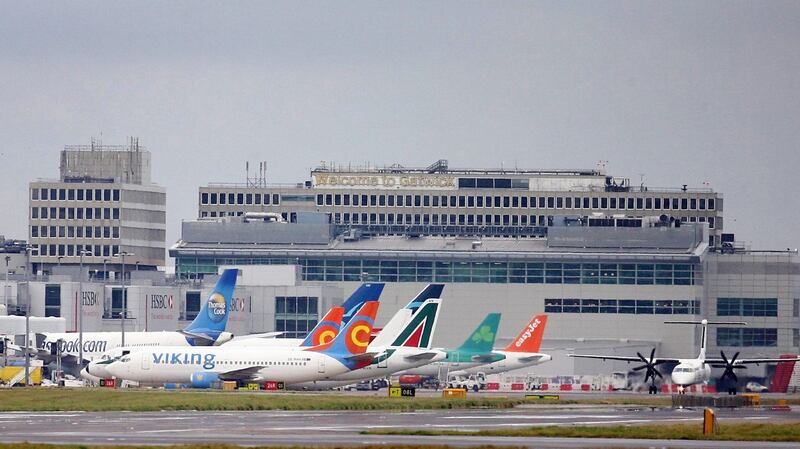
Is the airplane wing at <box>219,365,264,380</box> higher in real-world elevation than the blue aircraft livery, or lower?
lower

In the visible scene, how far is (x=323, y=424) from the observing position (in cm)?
8431

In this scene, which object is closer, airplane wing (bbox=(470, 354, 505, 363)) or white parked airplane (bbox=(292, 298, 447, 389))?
white parked airplane (bbox=(292, 298, 447, 389))

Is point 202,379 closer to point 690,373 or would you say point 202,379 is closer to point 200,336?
point 200,336

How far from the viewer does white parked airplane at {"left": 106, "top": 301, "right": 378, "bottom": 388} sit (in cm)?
12612

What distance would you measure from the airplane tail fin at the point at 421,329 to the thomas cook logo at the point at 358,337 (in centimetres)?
1202

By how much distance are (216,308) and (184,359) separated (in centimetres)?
3522

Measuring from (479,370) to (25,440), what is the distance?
9328 cm

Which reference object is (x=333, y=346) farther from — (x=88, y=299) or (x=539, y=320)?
(x=88, y=299)

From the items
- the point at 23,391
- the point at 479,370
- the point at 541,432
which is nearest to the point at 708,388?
the point at 479,370

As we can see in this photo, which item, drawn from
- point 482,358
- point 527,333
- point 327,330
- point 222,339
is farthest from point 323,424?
point 527,333

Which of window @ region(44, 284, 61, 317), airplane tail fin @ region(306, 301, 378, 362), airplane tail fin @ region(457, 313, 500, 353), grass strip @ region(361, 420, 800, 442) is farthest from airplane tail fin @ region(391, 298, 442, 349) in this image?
window @ region(44, 284, 61, 317)

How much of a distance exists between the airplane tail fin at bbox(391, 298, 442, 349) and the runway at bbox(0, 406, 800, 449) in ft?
93.0

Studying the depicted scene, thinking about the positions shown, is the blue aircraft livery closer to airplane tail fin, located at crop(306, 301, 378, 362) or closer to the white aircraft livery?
airplane tail fin, located at crop(306, 301, 378, 362)

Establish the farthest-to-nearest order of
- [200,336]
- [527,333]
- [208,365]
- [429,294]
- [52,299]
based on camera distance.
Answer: [52,299] < [527,333] < [200,336] < [429,294] < [208,365]
